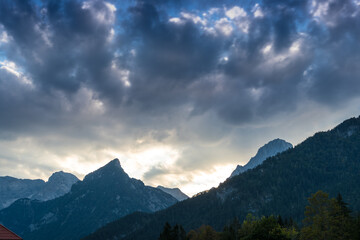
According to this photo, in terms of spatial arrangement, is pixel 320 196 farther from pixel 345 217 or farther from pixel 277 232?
pixel 277 232

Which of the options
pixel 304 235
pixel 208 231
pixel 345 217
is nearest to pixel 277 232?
pixel 304 235

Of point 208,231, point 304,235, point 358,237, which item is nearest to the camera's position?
point 358,237

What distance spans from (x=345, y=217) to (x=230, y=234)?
183 feet

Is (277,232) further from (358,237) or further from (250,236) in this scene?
(358,237)

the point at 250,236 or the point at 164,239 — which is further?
the point at 164,239

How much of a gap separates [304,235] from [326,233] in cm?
557

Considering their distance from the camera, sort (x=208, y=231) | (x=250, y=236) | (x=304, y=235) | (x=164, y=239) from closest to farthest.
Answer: (x=304, y=235), (x=250, y=236), (x=164, y=239), (x=208, y=231)

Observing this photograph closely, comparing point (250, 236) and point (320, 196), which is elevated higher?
point (320, 196)

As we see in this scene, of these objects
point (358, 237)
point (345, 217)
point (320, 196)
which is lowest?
point (358, 237)

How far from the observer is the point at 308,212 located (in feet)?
246

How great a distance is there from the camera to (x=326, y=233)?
70500mm

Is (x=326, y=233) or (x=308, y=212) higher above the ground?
(x=308, y=212)

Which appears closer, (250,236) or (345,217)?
(345,217)

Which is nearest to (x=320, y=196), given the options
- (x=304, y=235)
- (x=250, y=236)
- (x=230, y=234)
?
(x=304, y=235)
